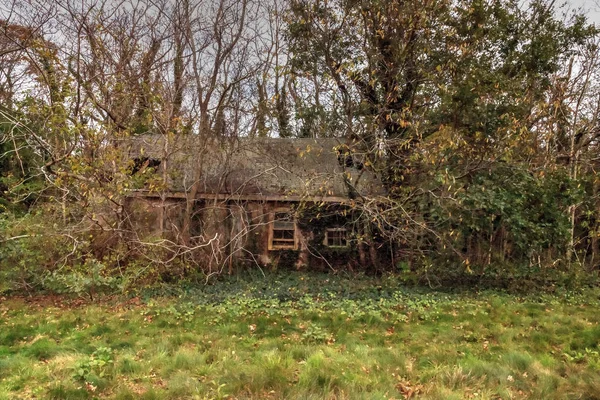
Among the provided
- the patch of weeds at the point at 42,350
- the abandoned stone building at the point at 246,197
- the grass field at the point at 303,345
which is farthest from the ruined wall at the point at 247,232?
the patch of weeds at the point at 42,350

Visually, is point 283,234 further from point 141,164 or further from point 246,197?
point 141,164

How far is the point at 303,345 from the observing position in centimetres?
549

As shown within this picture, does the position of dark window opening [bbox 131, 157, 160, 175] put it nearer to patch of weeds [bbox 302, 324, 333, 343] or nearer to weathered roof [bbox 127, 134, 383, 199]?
weathered roof [bbox 127, 134, 383, 199]

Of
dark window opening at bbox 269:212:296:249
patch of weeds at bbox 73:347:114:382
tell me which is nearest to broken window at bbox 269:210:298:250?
dark window opening at bbox 269:212:296:249

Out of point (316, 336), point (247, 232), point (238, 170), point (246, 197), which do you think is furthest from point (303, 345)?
point (238, 170)

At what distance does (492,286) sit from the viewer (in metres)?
9.70

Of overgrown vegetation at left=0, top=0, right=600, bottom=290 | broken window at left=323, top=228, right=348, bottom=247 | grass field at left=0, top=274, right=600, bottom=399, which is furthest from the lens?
broken window at left=323, top=228, right=348, bottom=247

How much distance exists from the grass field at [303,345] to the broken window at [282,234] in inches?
157

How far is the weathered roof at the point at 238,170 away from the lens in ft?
32.9

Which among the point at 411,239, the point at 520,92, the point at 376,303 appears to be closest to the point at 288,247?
the point at 411,239

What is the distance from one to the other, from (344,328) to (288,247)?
22.8ft

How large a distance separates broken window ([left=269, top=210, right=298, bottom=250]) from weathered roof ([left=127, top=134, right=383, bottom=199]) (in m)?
1.13

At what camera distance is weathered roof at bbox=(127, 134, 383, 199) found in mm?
10016

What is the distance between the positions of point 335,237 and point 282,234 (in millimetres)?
1892
